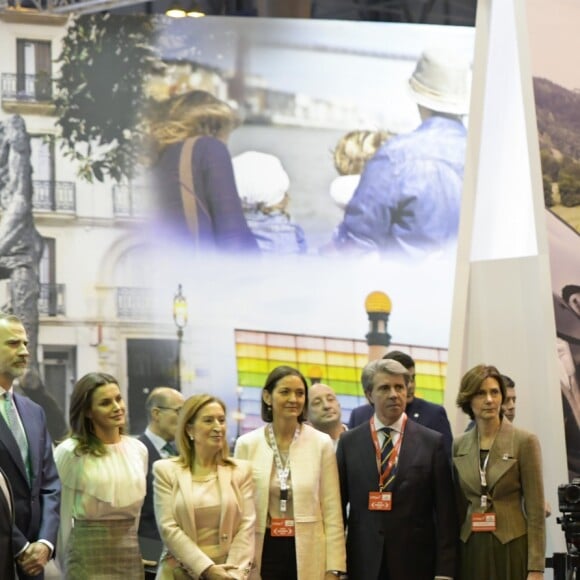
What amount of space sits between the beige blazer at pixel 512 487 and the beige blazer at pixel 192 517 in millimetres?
958

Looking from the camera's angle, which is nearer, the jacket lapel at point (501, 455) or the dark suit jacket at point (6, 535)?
the dark suit jacket at point (6, 535)

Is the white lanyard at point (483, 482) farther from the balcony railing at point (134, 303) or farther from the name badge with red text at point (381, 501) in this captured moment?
the balcony railing at point (134, 303)

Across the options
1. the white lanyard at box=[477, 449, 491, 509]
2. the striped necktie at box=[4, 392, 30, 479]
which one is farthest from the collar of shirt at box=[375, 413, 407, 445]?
the striped necktie at box=[4, 392, 30, 479]

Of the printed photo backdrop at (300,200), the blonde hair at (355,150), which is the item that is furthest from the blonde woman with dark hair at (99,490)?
the blonde hair at (355,150)

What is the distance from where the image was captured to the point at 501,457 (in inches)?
226

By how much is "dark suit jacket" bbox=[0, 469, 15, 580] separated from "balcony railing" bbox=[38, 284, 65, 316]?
4702mm

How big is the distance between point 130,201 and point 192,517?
4.98 meters

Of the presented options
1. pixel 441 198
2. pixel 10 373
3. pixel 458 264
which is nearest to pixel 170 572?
pixel 10 373

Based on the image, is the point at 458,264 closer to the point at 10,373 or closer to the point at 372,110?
the point at 372,110

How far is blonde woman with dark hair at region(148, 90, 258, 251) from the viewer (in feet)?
33.3

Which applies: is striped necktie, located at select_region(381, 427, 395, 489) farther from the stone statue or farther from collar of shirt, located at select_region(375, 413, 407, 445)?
the stone statue

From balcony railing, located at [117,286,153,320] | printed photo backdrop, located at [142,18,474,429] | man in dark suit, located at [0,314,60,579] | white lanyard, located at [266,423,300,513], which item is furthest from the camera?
printed photo backdrop, located at [142,18,474,429]

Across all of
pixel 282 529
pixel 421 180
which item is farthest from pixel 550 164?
pixel 282 529

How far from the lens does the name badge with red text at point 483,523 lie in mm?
5691
